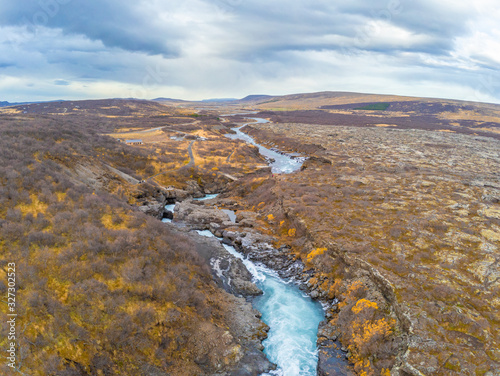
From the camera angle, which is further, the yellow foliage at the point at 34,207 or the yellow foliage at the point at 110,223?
the yellow foliage at the point at 110,223

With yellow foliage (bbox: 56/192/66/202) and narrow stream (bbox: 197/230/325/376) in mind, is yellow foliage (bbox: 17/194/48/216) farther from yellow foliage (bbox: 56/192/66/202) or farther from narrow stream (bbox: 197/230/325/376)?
narrow stream (bbox: 197/230/325/376)

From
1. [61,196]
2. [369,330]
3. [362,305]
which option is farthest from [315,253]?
[61,196]

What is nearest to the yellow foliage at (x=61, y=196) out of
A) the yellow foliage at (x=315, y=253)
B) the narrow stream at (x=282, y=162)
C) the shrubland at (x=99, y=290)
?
the shrubland at (x=99, y=290)

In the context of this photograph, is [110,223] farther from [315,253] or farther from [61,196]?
[315,253]

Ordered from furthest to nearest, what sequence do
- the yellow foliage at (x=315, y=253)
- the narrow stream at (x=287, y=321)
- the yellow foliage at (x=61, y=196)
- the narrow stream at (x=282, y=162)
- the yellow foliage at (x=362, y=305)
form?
the narrow stream at (x=282, y=162)
the yellow foliage at (x=315, y=253)
the yellow foliage at (x=61, y=196)
the yellow foliage at (x=362, y=305)
the narrow stream at (x=287, y=321)

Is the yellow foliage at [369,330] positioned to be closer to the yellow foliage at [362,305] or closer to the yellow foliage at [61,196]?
the yellow foliage at [362,305]

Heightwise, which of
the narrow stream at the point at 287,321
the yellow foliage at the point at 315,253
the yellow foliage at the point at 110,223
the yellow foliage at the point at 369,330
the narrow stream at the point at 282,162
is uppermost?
the narrow stream at the point at 282,162

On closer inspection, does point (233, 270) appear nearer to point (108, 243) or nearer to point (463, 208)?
point (108, 243)

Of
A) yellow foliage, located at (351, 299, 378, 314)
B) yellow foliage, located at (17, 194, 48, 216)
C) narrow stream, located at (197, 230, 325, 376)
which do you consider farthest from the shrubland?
yellow foliage, located at (351, 299, 378, 314)
